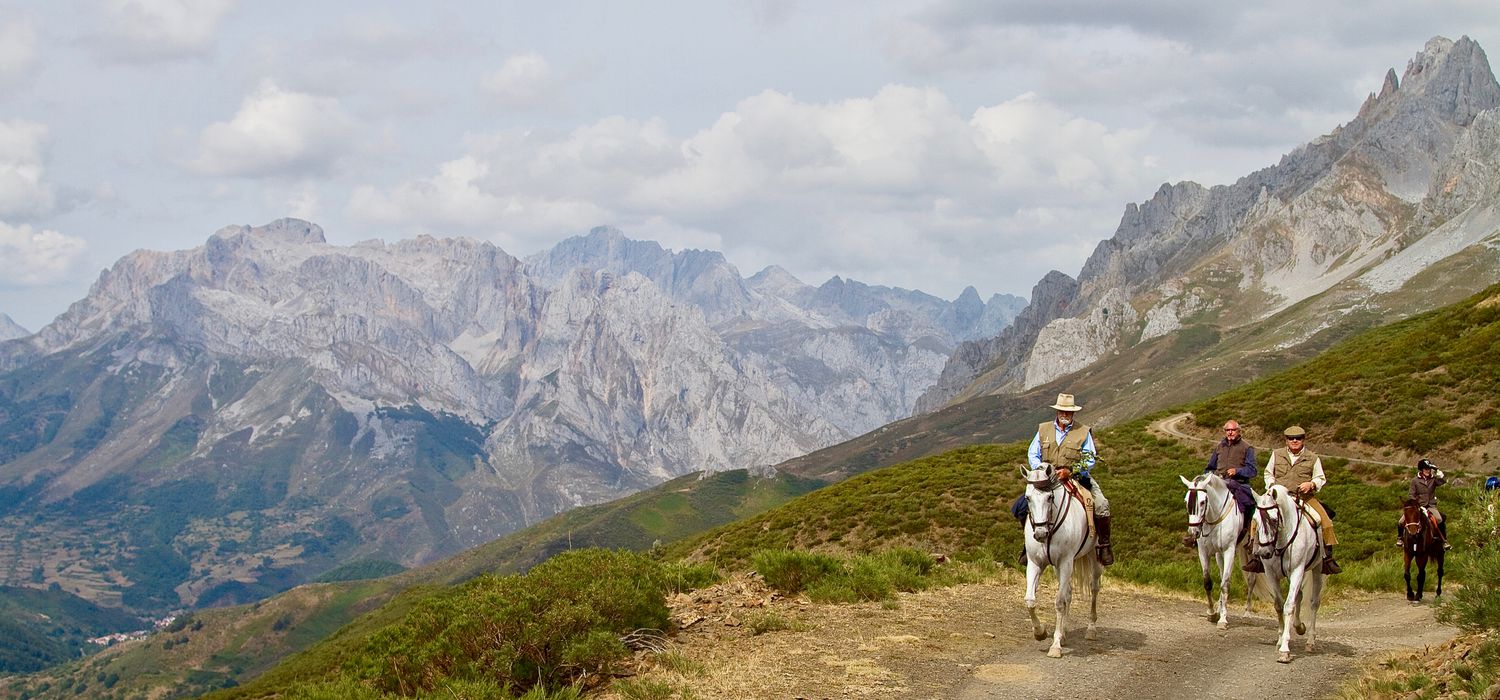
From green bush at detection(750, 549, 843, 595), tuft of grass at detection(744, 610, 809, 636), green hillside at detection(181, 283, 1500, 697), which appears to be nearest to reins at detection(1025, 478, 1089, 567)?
→ tuft of grass at detection(744, 610, 809, 636)

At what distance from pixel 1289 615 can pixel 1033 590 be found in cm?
515

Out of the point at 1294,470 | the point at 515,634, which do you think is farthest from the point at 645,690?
the point at 1294,470

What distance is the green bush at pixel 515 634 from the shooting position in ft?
56.3

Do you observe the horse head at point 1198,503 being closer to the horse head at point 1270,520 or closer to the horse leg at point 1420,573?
the horse head at point 1270,520

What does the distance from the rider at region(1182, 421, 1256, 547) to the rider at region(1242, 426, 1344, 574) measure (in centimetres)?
50

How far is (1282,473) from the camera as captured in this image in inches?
869

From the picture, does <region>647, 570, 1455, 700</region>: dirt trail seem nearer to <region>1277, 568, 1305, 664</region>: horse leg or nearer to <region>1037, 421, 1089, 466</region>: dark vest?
<region>1277, 568, 1305, 664</region>: horse leg

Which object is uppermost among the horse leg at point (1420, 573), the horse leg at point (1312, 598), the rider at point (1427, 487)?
the rider at point (1427, 487)

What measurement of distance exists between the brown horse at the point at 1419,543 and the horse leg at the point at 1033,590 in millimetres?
13515

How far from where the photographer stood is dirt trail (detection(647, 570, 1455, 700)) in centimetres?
1652

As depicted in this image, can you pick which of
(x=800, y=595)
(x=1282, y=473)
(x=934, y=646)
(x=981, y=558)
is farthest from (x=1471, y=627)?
(x=981, y=558)

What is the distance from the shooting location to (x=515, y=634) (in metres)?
17.3

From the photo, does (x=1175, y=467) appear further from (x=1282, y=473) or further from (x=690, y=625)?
(x=690, y=625)

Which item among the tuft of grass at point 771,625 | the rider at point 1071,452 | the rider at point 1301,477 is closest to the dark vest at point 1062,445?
the rider at point 1071,452
